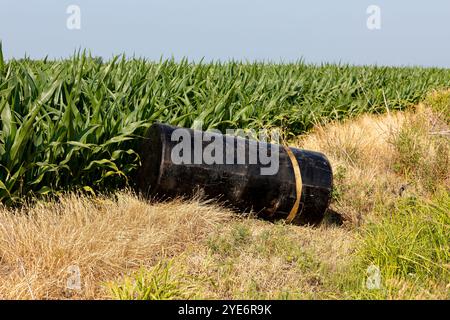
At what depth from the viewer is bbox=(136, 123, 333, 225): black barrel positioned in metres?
4.86

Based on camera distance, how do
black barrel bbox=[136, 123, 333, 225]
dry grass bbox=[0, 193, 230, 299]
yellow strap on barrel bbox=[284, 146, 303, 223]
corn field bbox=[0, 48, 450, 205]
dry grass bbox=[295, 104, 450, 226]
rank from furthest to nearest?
dry grass bbox=[295, 104, 450, 226], yellow strap on barrel bbox=[284, 146, 303, 223], black barrel bbox=[136, 123, 333, 225], corn field bbox=[0, 48, 450, 205], dry grass bbox=[0, 193, 230, 299]

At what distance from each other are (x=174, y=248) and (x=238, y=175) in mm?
1024

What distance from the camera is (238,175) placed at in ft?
16.5

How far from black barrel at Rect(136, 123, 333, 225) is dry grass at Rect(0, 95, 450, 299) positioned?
Result: 0.15m

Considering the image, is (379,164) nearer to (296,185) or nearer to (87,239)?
(296,185)

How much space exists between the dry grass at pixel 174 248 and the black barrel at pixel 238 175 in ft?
0.49

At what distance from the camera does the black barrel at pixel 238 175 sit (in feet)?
15.9

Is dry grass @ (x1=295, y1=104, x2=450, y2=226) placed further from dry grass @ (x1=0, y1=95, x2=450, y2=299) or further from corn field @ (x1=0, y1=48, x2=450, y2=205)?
corn field @ (x1=0, y1=48, x2=450, y2=205)

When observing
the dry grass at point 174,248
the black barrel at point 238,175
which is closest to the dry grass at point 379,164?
the dry grass at point 174,248

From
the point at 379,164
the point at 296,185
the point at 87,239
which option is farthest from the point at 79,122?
the point at 379,164

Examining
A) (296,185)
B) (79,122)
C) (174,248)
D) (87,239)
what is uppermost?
(79,122)

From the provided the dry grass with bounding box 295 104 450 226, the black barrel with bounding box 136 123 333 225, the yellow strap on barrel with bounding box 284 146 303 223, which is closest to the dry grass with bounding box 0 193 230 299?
the black barrel with bounding box 136 123 333 225

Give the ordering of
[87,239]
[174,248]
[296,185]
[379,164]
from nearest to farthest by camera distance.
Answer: [87,239] → [174,248] → [296,185] → [379,164]
